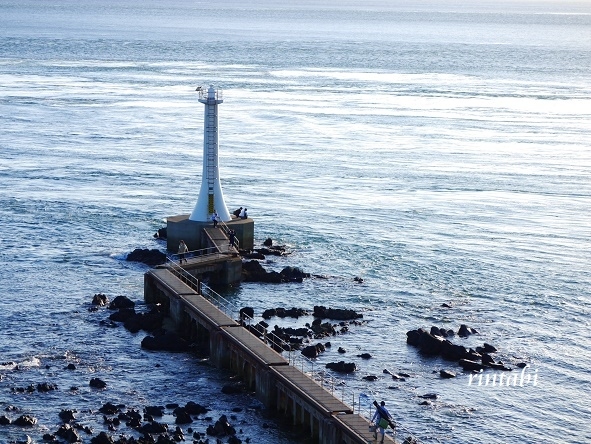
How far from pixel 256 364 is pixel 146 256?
65.4 feet

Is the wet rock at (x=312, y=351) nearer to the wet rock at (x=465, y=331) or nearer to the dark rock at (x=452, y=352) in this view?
the dark rock at (x=452, y=352)

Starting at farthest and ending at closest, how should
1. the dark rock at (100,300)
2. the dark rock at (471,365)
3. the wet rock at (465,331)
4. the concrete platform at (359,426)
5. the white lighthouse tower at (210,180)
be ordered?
1. the white lighthouse tower at (210,180)
2. the dark rock at (100,300)
3. the wet rock at (465,331)
4. the dark rock at (471,365)
5. the concrete platform at (359,426)

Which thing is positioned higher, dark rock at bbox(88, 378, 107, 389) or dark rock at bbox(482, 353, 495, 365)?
dark rock at bbox(482, 353, 495, 365)

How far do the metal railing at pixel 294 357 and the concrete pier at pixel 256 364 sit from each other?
0.80 ft

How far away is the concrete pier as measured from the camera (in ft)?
122

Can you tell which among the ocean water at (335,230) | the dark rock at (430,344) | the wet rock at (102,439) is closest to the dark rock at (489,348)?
the ocean water at (335,230)

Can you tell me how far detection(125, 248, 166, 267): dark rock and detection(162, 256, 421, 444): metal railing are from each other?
378 cm

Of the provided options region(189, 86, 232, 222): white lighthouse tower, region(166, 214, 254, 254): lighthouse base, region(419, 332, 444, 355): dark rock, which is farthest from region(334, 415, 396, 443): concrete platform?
region(189, 86, 232, 222): white lighthouse tower

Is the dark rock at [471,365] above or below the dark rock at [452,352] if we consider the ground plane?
below

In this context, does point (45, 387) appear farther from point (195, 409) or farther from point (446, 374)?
point (446, 374)

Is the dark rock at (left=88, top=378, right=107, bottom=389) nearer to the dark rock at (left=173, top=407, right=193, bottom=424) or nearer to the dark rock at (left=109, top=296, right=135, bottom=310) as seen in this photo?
the dark rock at (left=173, top=407, right=193, bottom=424)

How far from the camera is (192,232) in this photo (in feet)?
200

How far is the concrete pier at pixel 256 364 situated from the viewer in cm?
3709

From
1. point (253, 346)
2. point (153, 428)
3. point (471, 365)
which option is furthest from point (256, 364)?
point (471, 365)
